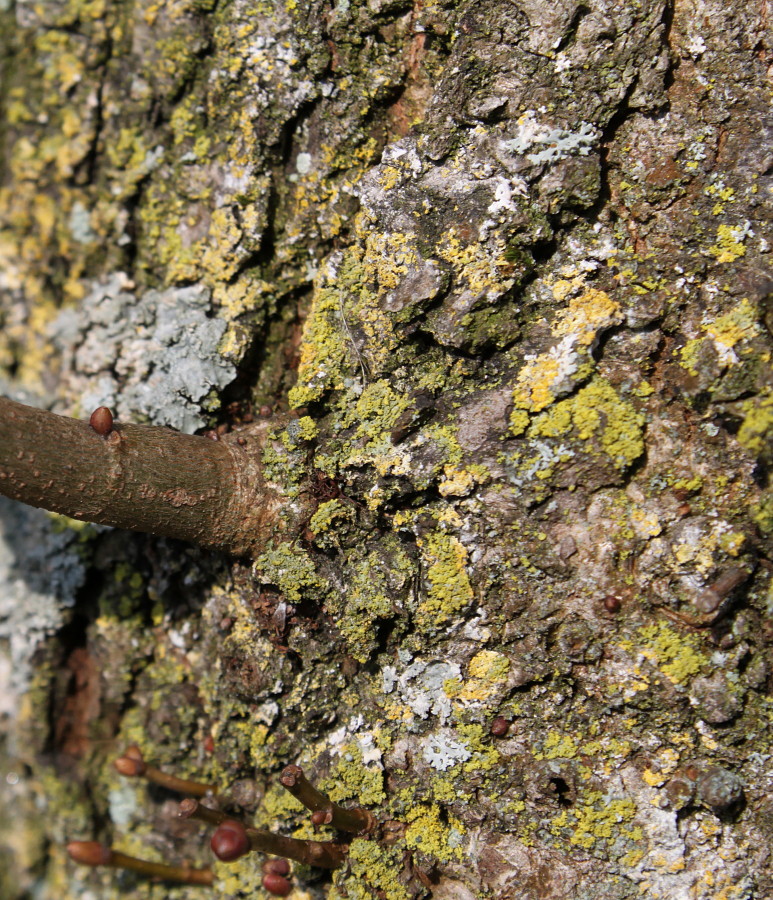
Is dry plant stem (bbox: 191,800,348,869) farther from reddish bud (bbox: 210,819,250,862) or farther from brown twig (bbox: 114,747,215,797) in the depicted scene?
brown twig (bbox: 114,747,215,797)

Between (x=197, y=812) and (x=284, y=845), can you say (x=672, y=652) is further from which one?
(x=197, y=812)

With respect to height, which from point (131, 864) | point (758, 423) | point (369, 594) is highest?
point (758, 423)

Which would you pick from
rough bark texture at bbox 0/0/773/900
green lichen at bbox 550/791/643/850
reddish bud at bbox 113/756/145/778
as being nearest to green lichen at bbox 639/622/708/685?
rough bark texture at bbox 0/0/773/900

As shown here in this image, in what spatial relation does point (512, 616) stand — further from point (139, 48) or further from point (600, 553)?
point (139, 48)

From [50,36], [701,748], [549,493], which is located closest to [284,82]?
[50,36]

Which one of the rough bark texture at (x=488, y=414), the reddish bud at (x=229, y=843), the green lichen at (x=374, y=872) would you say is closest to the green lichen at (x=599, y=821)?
the rough bark texture at (x=488, y=414)

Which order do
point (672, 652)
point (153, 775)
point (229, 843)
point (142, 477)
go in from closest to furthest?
point (229, 843)
point (672, 652)
point (142, 477)
point (153, 775)

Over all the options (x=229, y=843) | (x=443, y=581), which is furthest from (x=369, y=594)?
(x=229, y=843)
